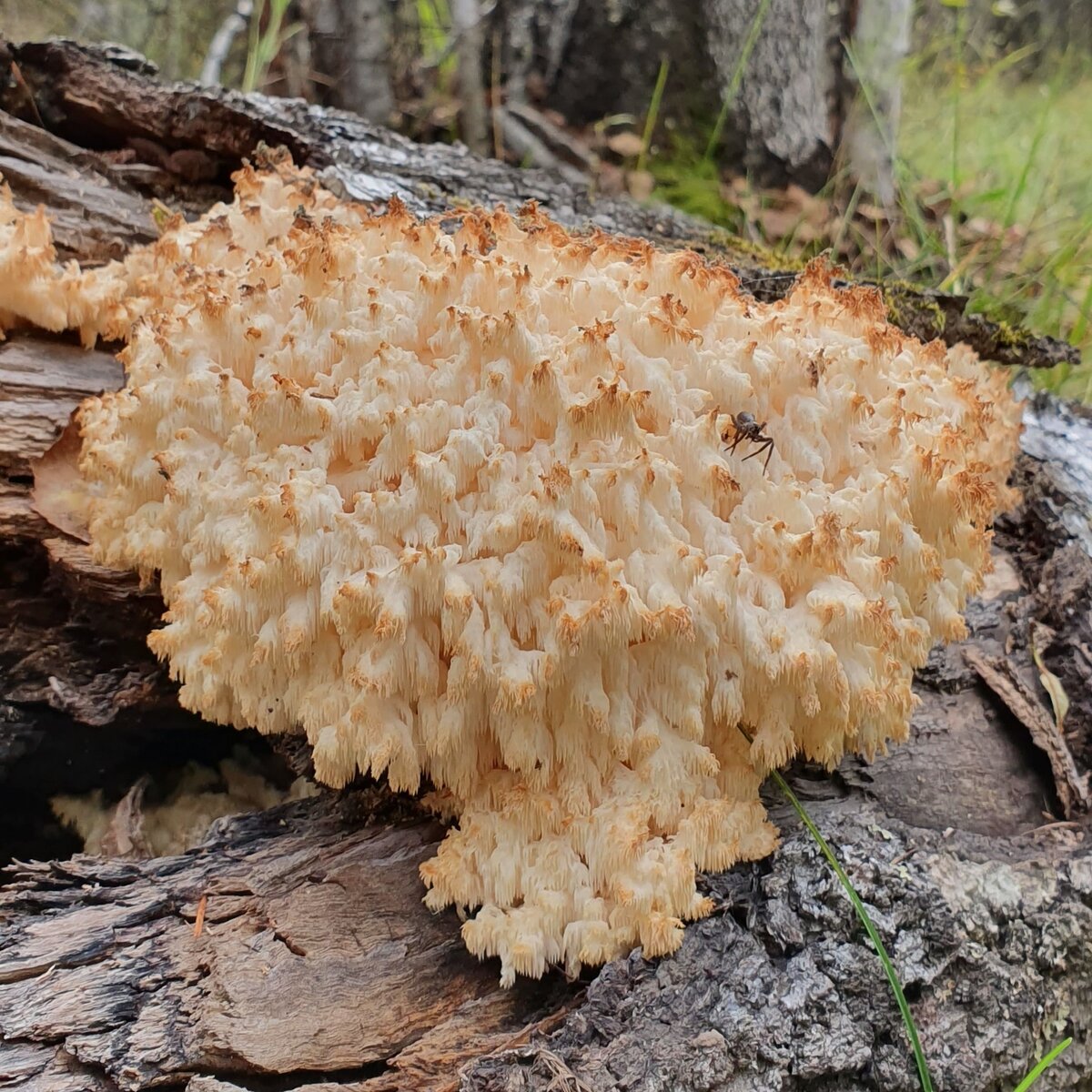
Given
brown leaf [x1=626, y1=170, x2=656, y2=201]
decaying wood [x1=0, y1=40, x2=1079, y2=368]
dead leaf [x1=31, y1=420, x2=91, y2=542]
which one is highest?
brown leaf [x1=626, y1=170, x2=656, y2=201]

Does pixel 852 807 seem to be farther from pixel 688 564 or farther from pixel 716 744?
pixel 688 564

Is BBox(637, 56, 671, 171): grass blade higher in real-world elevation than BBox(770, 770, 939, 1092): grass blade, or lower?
higher

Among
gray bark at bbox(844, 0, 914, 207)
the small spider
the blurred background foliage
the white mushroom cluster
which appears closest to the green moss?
the blurred background foliage

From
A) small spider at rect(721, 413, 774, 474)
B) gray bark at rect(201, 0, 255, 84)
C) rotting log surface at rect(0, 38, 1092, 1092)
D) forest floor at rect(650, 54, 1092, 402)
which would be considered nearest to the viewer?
rotting log surface at rect(0, 38, 1092, 1092)

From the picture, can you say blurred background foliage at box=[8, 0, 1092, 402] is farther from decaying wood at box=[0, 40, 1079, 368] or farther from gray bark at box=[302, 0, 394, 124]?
decaying wood at box=[0, 40, 1079, 368]

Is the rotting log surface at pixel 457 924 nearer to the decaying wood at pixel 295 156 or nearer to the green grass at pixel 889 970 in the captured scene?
the green grass at pixel 889 970

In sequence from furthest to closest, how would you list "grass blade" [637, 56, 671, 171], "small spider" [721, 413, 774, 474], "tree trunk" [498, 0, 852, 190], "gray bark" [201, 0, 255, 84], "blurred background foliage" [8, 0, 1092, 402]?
"gray bark" [201, 0, 255, 84] → "grass blade" [637, 56, 671, 171] → "tree trunk" [498, 0, 852, 190] → "blurred background foliage" [8, 0, 1092, 402] → "small spider" [721, 413, 774, 474]

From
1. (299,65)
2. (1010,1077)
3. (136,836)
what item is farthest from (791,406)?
(299,65)
